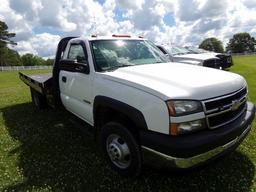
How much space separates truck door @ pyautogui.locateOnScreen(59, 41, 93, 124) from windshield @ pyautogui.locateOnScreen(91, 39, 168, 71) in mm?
238

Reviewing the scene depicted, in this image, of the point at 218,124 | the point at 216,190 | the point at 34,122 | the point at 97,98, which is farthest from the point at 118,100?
the point at 34,122

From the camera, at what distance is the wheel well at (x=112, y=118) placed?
3635 millimetres

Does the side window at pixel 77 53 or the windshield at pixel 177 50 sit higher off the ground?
the side window at pixel 77 53

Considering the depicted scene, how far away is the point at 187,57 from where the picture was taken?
11516mm

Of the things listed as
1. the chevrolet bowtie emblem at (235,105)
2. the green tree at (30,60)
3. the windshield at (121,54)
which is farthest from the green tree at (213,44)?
the chevrolet bowtie emblem at (235,105)

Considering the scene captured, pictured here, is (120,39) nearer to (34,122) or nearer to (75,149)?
(75,149)

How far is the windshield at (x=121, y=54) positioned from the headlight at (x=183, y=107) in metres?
1.56

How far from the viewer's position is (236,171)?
3938 mm

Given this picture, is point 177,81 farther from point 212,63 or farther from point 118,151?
point 212,63

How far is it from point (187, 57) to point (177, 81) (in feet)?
27.9

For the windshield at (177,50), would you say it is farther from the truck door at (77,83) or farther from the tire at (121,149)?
the tire at (121,149)

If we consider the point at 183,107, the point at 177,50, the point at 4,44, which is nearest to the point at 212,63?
the point at 177,50

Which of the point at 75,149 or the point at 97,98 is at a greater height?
the point at 97,98

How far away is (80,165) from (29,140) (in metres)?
1.79
